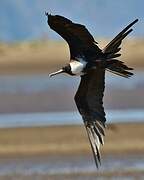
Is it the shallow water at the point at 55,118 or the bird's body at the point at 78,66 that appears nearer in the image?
the bird's body at the point at 78,66

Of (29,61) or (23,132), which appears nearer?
(23,132)

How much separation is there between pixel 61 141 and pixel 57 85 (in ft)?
30.7

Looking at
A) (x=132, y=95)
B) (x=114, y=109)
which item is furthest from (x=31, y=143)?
(x=132, y=95)

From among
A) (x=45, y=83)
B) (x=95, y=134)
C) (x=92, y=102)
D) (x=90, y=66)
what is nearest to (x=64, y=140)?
(x=92, y=102)

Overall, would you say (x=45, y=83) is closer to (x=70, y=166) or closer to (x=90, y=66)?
(x=70, y=166)

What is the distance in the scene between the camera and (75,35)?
11.1m

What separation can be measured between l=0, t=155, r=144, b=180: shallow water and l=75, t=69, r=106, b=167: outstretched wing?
13.0ft

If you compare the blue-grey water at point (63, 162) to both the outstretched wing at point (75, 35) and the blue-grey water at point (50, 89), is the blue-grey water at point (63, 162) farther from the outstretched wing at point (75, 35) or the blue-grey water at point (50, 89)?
the outstretched wing at point (75, 35)

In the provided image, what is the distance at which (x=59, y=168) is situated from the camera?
656 inches

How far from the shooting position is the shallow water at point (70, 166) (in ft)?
52.4

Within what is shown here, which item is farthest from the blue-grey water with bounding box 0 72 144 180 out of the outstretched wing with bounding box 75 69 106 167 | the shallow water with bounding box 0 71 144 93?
the shallow water with bounding box 0 71 144 93

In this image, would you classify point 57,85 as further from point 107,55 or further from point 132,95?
point 107,55

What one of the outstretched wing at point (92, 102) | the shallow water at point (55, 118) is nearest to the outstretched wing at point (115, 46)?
the outstretched wing at point (92, 102)

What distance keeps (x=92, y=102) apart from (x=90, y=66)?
0.64m
